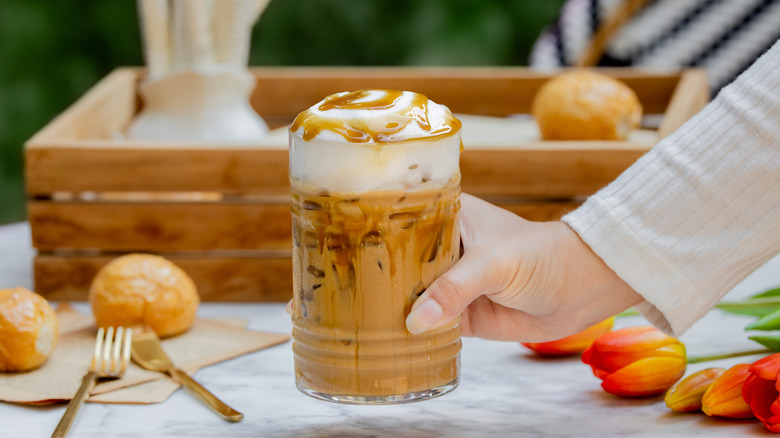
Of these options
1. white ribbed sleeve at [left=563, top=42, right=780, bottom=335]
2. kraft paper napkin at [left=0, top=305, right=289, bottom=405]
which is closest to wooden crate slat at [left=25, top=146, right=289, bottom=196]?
kraft paper napkin at [left=0, top=305, right=289, bottom=405]

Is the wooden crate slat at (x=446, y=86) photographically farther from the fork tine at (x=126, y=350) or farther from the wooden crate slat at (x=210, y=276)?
the fork tine at (x=126, y=350)

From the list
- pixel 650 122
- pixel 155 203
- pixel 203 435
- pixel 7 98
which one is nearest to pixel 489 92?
pixel 650 122

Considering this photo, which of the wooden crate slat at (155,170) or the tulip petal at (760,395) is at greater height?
the wooden crate slat at (155,170)

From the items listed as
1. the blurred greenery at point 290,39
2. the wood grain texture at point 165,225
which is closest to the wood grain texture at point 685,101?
the wood grain texture at point 165,225

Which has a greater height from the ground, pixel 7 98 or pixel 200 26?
pixel 200 26

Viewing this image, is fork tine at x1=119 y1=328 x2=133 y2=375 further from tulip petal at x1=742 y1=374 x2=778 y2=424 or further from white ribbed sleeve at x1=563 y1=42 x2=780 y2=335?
tulip petal at x1=742 y1=374 x2=778 y2=424

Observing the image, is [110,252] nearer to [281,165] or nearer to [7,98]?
[281,165]
